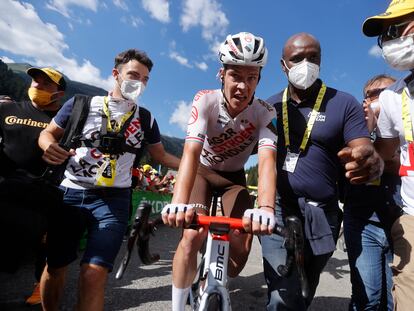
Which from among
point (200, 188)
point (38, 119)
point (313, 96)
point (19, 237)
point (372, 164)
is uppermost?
point (313, 96)

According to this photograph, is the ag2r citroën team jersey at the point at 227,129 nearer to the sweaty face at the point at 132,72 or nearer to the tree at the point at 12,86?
the sweaty face at the point at 132,72

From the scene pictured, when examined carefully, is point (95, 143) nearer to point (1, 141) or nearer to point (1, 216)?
point (1, 216)

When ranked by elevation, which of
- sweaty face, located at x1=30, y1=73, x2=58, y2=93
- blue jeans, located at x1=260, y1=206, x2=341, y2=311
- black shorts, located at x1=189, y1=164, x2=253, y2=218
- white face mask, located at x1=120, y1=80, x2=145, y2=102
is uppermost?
sweaty face, located at x1=30, y1=73, x2=58, y2=93

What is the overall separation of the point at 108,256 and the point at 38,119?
2291 mm

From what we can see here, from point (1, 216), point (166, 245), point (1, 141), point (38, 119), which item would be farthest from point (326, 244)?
point (166, 245)

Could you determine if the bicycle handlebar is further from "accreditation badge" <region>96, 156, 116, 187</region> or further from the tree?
the tree

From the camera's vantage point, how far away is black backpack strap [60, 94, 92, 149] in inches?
113

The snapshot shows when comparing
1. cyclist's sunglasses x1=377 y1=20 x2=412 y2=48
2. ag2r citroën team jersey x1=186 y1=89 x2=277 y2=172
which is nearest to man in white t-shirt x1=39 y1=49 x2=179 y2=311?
ag2r citroën team jersey x1=186 y1=89 x2=277 y2=172

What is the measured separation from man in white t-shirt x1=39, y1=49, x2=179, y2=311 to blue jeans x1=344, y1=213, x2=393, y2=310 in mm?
2239

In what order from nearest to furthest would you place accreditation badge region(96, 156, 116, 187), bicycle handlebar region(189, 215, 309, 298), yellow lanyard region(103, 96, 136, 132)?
bicycle handlebar region(189, 215, 309, 298) < accreditation badge region(96, 156, 116, 187) < yellow lanyard region(103, 96, 136, 132)

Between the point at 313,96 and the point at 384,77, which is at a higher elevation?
the point at 384,77

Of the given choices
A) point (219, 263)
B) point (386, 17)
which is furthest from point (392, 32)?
point (219, 263)

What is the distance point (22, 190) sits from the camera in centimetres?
229

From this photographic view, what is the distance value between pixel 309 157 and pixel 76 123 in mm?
2443
